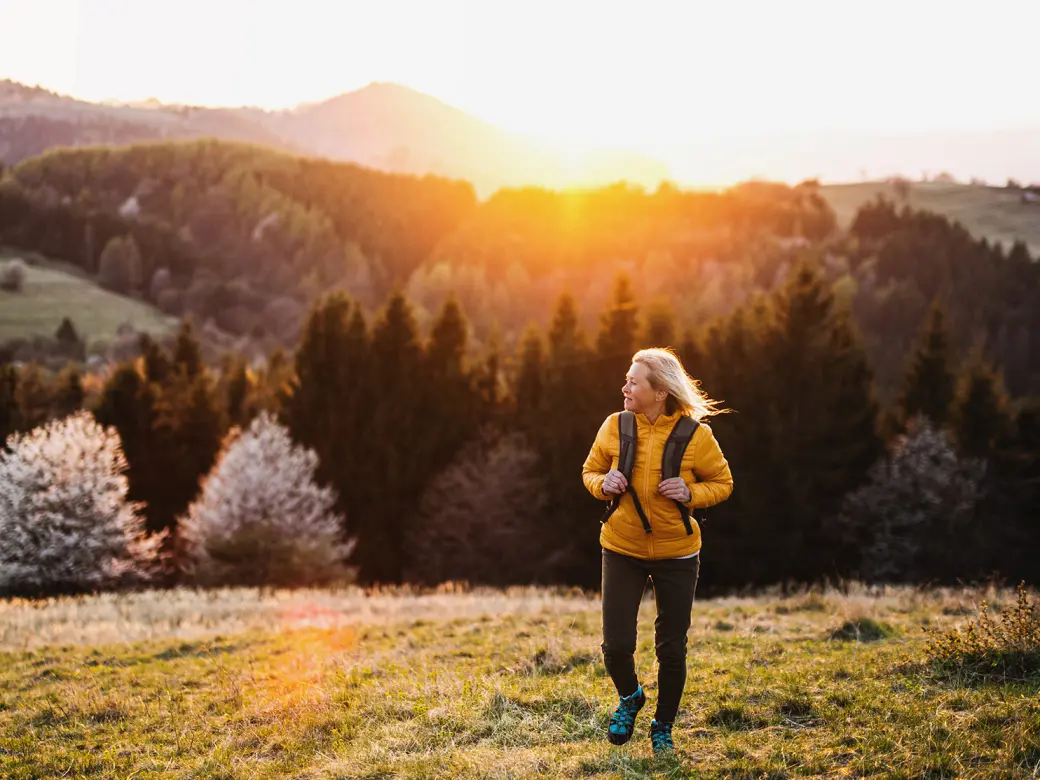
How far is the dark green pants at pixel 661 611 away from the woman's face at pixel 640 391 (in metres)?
1.05

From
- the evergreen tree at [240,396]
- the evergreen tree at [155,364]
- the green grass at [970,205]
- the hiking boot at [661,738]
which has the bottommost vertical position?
the evergreen tree at [240,396]

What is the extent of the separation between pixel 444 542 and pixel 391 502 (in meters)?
4.25

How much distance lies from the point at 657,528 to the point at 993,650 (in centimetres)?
353

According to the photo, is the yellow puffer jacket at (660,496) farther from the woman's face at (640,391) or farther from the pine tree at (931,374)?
the pine tree at (931,374)

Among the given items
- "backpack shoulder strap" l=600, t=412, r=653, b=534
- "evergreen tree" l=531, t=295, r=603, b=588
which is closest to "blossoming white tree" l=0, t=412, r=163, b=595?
"evergreen tree" l=531, t=295, r=603, b=588

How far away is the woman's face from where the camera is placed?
5434mm

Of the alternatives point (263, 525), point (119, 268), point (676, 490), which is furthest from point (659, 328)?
point (119, 268)

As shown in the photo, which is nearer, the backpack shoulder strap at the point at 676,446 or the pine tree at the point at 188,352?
the backpack shoulder strap at the point at 676,446

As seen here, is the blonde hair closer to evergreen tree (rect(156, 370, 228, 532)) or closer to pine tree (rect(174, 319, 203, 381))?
evergreen tree (rect(156, 370, 228, 532))

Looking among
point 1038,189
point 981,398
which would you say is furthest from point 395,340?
point 1038,189

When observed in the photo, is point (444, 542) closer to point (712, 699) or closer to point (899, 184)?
point (712, 699)

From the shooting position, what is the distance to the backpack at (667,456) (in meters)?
5.30

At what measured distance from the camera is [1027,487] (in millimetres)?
36062

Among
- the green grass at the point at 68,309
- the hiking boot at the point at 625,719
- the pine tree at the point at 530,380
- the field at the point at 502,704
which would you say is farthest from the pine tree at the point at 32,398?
the green grass at the point at 68,309
